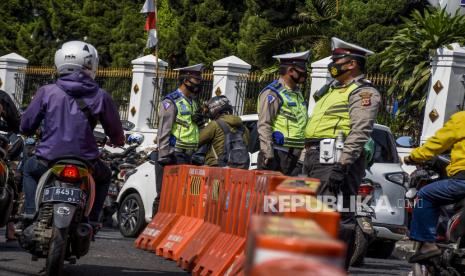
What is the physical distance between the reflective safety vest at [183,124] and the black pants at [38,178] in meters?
4.24

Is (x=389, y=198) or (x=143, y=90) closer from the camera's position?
(x=389, y=198)

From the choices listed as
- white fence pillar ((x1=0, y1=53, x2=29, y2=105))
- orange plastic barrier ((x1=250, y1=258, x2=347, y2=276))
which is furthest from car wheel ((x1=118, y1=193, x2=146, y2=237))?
white fence pillar ((x1=0, y1=53, x2=29, y2=105))

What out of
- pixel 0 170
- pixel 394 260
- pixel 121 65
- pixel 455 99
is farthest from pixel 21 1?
pixel 0 170

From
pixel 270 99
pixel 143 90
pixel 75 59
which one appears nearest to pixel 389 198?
pixel 270 99

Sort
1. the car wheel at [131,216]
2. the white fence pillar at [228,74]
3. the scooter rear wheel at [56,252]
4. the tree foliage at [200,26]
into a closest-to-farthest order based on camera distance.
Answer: the scooter rear wheel at [56,252] → the car wheel at [131,216] → the white fence pillar at [228,74] → the tree foliage at [200,26]

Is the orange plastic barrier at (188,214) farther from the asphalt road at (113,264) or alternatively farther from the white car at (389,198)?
the white car at (389,198)

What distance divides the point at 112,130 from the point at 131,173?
602cm

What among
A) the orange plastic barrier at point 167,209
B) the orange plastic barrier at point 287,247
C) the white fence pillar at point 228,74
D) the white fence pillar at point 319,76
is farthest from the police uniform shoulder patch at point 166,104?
the orange plastic barrier at point 287,247

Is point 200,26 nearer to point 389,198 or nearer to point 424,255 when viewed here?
point 389,198

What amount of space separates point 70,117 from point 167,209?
12.2 feet

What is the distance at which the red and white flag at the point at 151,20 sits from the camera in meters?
24.9

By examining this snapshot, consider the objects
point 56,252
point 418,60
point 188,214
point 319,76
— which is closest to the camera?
point 56,252

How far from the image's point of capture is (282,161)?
10648mm

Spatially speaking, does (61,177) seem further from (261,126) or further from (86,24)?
(86,24)
